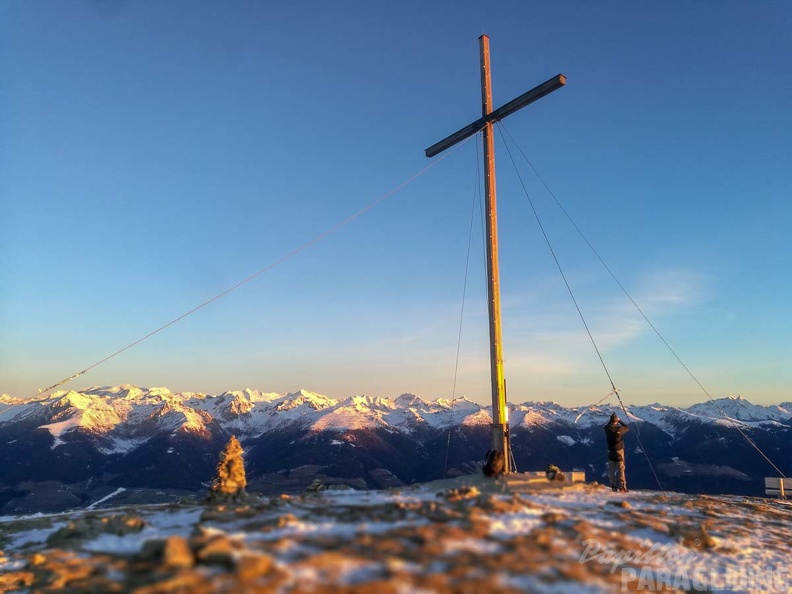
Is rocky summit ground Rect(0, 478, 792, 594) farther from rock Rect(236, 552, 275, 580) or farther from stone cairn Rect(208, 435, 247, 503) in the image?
stone cairn Rect(208, 435, 247, 503)

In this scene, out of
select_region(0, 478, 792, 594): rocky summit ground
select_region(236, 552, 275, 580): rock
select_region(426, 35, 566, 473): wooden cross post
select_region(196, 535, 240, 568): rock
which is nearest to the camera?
select_region(236, 552, 275, 580): rock

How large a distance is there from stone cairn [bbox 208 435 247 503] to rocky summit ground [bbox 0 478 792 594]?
150cm

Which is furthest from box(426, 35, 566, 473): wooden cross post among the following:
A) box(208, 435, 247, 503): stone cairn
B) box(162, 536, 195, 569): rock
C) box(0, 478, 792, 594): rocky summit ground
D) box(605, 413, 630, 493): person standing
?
box(162, 536, 195, 569): rock

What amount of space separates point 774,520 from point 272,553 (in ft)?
67.3

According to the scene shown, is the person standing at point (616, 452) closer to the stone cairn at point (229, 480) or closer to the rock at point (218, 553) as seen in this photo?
the stone cairn at point (229, 480)

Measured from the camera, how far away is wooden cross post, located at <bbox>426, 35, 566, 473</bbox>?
2512 centimetres

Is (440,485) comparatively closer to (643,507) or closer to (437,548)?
(643,507)

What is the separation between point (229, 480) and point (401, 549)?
39.7 feet

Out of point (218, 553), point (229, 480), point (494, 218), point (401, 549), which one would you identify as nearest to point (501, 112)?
point (494, 218)

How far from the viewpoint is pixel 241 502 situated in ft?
56.1

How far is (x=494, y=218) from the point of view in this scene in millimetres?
27375

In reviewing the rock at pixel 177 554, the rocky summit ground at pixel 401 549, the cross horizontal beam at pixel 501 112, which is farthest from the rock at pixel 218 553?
the cross horizontal beam at pixel 501 112

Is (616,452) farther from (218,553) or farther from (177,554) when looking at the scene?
(177,554)

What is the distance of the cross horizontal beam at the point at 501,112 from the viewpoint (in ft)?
83.3
